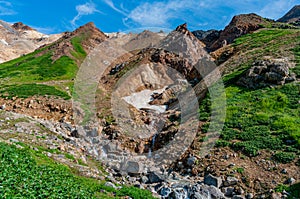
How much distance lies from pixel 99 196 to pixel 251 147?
10.5 m

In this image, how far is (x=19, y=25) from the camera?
19550 cm

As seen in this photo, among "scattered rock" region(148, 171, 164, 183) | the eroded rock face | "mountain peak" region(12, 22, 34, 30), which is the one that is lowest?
"scattered rock" region(148, 171, 164, 183)

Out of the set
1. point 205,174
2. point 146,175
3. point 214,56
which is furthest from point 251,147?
point 214,56

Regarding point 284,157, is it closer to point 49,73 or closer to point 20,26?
point 49,73

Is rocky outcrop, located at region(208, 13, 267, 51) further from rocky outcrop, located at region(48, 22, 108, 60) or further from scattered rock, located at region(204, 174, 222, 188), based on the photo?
scattered rock, located at region(204, 174, 222, 188)

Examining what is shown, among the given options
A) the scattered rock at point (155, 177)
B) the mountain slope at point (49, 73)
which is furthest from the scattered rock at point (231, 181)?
the mountain slope at point (49, 73)

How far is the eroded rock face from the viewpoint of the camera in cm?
2264

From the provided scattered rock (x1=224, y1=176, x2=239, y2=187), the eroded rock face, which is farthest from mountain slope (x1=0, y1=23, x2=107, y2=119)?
the eroded rock face

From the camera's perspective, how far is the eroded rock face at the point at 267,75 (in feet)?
74.3

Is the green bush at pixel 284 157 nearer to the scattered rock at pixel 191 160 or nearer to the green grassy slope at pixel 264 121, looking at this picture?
the green grassy slope at pixel 264 121

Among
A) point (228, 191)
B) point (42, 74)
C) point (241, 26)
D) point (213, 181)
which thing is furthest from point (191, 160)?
point (241, 26)

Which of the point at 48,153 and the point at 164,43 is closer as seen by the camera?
the point at 48,153

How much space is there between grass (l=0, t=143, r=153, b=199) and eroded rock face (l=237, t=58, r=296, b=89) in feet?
56.4

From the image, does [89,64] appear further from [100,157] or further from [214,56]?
[100,157]
